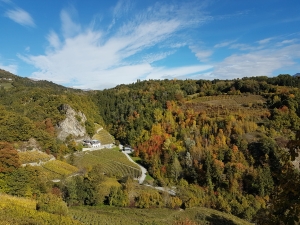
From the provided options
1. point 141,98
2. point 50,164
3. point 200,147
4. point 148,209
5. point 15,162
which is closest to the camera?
point 15,162

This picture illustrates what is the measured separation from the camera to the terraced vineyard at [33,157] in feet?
150

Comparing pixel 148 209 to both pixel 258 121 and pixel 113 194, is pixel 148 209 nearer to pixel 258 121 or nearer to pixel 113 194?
pixel 113 194

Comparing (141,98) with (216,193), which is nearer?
(216,193)

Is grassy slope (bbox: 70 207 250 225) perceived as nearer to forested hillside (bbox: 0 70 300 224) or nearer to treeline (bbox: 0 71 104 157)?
forested hillside (bbox: 0 70 300 224)

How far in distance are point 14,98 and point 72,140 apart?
107ft

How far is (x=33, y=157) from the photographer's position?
157 feet

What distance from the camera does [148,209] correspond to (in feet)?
125

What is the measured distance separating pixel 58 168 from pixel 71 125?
25.8m

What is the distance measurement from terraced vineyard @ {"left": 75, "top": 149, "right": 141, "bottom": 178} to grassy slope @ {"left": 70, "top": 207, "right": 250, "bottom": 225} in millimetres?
16684

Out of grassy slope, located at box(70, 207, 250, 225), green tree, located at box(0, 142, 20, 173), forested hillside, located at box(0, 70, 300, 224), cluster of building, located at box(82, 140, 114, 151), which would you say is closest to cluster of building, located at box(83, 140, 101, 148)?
cluster of building, located at box(82, 140, 114, 151)

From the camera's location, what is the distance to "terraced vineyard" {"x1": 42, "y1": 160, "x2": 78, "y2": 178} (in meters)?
45.9

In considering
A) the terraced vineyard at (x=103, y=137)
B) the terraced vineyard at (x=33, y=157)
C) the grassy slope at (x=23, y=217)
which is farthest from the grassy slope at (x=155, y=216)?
the terraced vineyard at (x=103, y=137)

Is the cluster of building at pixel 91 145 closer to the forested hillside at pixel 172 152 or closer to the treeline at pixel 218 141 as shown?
the forested hillside at pixel 172 152

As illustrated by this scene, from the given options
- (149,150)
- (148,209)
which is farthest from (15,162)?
(149,150)
